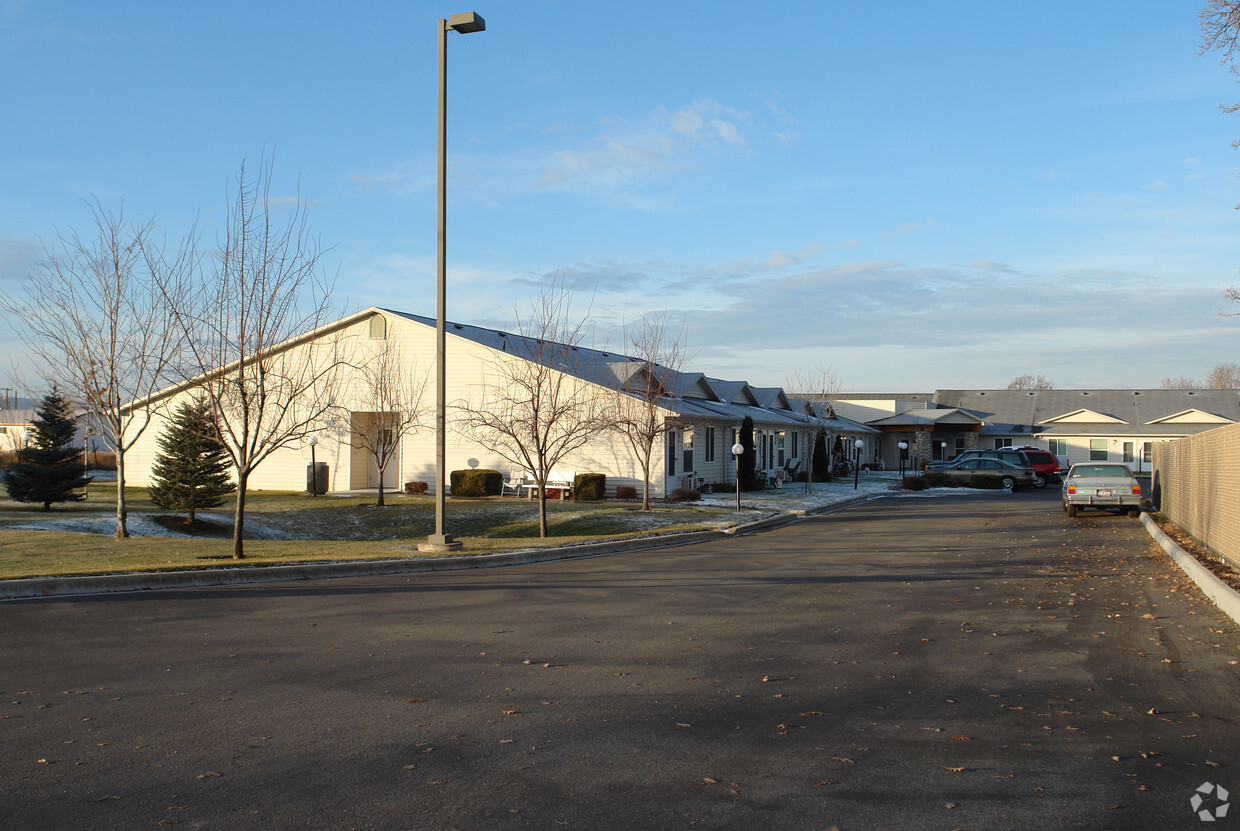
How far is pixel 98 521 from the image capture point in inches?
886

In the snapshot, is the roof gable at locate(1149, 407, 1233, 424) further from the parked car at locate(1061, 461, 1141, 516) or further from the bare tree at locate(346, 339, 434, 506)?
the bare tree at locate(346, 339, 434, 506)

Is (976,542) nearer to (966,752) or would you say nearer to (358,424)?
(966,752)

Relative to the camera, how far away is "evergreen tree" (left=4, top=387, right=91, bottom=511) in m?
25.1

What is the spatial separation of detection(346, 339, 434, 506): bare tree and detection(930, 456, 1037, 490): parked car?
985 inches

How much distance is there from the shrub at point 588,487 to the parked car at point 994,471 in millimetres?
20827

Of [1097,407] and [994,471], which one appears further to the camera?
[1097,407]

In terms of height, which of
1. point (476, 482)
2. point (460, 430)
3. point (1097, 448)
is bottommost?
point (476, 482)

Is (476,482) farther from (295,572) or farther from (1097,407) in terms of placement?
(1097,407)

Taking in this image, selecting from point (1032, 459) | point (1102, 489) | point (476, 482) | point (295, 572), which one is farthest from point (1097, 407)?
point (295, 572)

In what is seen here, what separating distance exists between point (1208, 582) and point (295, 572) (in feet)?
39.3

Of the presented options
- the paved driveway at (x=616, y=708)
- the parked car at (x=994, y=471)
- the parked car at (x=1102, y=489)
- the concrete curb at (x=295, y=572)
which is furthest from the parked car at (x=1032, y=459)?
the paved driveway at (x=616, y=708)

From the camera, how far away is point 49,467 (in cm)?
2555

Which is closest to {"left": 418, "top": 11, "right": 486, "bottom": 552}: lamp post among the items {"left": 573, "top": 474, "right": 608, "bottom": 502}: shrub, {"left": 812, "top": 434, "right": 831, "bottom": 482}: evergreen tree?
{"left": 573, "top": 474, "right": 608, "bottom": 502}: shrub

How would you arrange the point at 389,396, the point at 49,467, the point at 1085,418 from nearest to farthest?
1. the point at 49,467
2. the point at 389,396
3. the point at 1085,418
